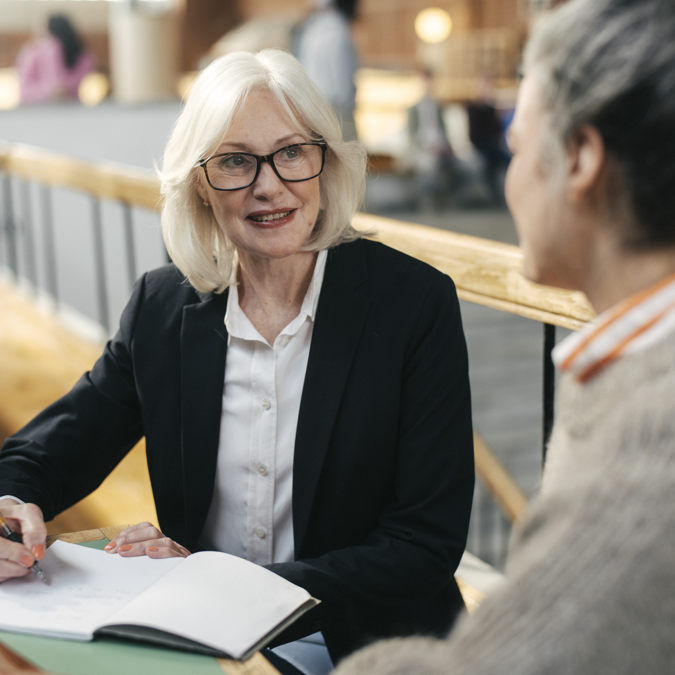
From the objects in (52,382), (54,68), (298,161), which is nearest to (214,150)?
(298,161)

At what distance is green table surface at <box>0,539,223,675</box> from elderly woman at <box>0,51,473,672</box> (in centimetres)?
32

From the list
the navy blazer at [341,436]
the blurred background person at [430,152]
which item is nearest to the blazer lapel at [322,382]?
the navy blazer at [341,436]

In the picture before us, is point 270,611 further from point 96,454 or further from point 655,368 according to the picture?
point 96,454

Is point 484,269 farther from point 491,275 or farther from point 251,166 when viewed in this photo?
point 251,166

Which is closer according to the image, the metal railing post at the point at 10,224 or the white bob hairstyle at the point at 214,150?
the white bob hairstyle at the point at 214,150

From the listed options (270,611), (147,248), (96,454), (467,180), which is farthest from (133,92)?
(270,611)

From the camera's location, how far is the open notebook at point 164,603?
89 centimetres

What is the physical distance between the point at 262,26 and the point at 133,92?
379 inches

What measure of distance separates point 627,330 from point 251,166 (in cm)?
90

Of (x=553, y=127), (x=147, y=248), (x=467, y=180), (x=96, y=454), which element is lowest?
(x=467, y=180)

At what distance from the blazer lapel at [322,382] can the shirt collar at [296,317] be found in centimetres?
2

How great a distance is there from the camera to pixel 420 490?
130 centimetres

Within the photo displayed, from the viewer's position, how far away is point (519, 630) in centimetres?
57

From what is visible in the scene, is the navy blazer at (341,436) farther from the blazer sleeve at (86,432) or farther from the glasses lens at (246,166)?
the glasses lens at (246,166)
